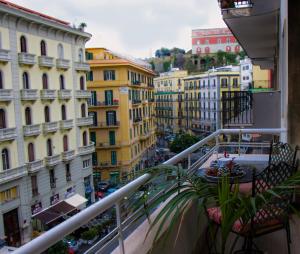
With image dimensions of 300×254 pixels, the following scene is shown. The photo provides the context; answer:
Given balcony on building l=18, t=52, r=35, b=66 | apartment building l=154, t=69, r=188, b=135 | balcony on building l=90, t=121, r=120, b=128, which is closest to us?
balcony on building l=18, t=52, r=35, b=66

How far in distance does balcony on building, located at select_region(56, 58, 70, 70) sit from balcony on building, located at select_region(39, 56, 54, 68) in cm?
42

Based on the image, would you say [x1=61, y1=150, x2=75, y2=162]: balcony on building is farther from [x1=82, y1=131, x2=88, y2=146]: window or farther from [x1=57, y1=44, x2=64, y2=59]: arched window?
[x1=57, y1=44, x2=64, y2=59]: arched window

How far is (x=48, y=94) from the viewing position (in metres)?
15.7

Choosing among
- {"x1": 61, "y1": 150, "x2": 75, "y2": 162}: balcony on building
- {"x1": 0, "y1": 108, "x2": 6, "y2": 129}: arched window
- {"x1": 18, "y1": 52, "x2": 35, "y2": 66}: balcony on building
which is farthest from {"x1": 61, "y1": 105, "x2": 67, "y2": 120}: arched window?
{"x1": 0, "y1": 108, "x2": 6, "y2": 129}: arched window

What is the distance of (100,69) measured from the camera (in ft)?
75.9

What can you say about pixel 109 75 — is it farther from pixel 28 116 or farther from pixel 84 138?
pixel 28 116

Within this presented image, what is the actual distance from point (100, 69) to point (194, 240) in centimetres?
2210

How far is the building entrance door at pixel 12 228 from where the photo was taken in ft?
45.9

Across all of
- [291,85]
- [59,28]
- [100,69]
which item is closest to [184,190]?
[291,85]

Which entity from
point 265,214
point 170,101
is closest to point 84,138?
point 265,214

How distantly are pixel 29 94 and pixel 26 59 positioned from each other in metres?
1.45

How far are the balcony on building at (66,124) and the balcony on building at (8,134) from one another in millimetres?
3140

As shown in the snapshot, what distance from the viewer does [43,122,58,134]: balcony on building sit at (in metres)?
15.6

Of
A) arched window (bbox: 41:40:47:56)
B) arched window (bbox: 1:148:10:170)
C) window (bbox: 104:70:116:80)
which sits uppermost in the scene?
arched window (bbox: 41:40:47:56)
